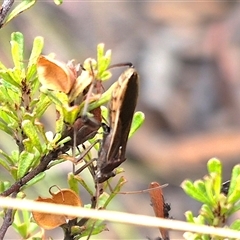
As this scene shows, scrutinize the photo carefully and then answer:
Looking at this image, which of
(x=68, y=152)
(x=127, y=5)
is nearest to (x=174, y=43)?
(x=127, y=5)

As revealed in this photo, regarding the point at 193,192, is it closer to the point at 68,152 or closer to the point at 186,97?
the point at 68,152

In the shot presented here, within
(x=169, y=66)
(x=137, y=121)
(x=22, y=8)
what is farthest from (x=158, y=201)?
(x=169, y=66)

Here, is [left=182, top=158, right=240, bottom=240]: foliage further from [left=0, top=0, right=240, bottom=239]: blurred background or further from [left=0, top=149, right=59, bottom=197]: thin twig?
[left=0, top=0, right=240, bottom=239]: blurred background

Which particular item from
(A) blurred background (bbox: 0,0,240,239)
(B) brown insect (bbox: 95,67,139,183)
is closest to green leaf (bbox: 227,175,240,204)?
(B) brown insect (bbox: 95,67,139,183)

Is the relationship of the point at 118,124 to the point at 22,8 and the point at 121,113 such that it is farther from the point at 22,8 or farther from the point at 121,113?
the point at 22,8

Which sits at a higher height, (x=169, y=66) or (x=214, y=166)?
(x=214, y=166)

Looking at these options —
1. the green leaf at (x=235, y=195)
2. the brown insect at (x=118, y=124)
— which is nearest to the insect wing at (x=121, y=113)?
the brown insect at (x=118, y=124)
